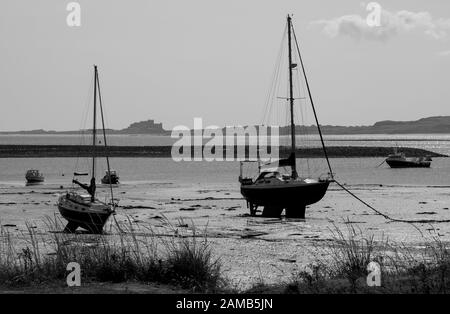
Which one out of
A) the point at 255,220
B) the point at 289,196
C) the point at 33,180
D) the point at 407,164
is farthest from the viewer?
the point at 407,164

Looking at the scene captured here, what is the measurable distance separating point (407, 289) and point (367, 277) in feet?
3.04

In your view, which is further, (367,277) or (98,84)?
(98,84)

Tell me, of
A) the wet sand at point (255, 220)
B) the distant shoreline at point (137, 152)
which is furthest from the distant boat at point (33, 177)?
the distant shoreline at point (137, 152)

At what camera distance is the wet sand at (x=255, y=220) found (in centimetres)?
1992

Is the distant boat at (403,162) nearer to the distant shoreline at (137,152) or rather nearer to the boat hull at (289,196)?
the distant shoreline at (137,152)

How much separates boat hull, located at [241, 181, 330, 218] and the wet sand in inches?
33.1

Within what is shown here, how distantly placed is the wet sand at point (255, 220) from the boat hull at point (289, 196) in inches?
33.1

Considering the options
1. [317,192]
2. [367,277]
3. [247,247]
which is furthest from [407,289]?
[317,192]

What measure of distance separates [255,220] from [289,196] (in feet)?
10.5

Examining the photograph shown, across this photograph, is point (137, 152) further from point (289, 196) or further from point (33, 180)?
point (289, 196)

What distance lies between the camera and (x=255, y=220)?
38594 mm

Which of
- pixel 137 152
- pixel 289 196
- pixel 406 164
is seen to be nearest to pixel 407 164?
pixel 406 164
